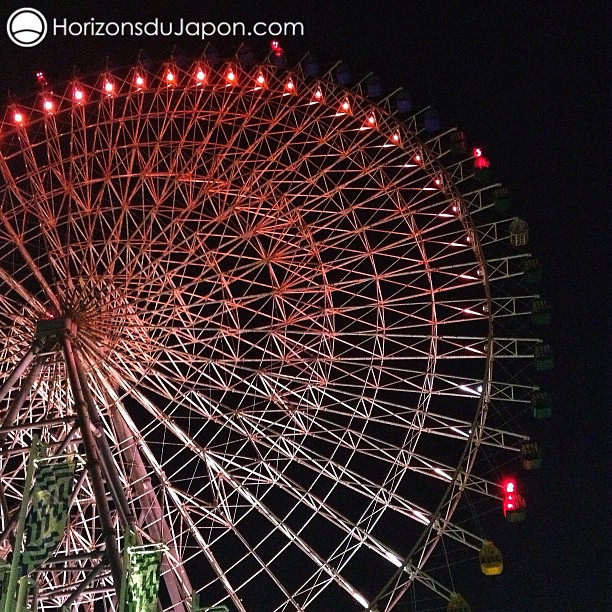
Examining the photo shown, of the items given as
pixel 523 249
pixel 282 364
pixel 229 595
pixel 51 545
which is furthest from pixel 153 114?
pixel 51 545

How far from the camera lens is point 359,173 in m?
33.0

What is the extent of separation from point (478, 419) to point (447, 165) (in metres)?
7.28

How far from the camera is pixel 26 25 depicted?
32938 millimetres

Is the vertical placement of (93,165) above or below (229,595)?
above

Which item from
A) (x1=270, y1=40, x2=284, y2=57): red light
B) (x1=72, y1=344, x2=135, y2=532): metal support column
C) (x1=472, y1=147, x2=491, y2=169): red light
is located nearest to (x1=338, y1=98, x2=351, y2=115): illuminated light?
(x1=270, y1=40, x2=284, y2=57): red light

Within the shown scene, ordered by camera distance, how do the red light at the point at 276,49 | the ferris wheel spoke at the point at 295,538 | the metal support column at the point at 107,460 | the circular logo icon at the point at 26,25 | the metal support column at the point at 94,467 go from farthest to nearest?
1. the red light at the point at 276,49
2. the circular logo icon at the point at 26,25
3. the ferris wheel spoke at the point at 295,538
4. the metal support column at the point at 107,460
5. the metal support column at the point at 94,467

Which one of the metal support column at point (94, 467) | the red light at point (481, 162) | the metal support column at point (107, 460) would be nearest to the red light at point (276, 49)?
the red light at point (481, 162)

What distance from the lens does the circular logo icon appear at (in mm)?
32938

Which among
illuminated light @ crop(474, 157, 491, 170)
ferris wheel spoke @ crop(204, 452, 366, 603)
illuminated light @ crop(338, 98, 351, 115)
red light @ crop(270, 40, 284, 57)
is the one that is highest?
red light @ crop(270, 40, 284, 57)

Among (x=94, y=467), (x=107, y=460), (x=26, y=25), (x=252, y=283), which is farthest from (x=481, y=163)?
(x=94, y=467)

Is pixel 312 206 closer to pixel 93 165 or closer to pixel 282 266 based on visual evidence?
pixel 282 266

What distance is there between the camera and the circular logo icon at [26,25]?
32938 millimetres

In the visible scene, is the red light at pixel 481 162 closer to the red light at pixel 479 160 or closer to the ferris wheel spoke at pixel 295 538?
the red light at pixel 479 160

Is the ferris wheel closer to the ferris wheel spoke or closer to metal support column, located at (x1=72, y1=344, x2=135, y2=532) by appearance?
the ferris wheel spoke
